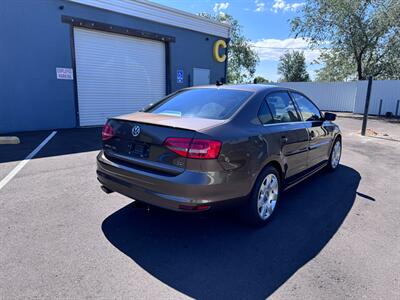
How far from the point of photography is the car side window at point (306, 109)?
457 cm

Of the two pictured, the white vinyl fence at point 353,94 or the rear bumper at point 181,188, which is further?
the white vinyl fence at point 353,94

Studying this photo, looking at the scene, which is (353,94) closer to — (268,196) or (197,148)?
(268,196)

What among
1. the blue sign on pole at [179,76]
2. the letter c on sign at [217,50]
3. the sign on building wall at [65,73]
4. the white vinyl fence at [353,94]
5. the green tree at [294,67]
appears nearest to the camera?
the sign on building wall at [65,73]

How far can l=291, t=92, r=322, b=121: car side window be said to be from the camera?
15.0 ft

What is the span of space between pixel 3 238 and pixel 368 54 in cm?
2747

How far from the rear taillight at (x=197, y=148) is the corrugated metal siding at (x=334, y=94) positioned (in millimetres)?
21904

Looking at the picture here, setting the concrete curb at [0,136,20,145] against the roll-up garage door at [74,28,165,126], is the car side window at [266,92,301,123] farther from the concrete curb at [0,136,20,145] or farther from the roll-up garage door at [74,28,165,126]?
the roll-up garage door at [74,28,165,126]

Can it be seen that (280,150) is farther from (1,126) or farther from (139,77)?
(139,77)

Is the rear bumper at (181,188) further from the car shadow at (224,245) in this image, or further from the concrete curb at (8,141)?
the concrete curb at (8,141)

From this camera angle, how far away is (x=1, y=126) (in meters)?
9.16

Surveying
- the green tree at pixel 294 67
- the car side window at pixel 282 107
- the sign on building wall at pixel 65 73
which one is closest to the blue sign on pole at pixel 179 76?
the sign on building wall at pixel 65 73

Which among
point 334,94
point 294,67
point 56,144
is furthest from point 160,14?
point 294,67

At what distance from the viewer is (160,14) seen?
12.7m

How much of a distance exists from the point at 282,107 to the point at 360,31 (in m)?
22.2
